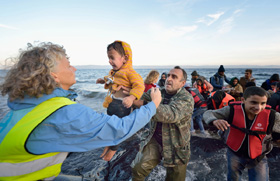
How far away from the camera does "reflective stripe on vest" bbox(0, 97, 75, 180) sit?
118 cm

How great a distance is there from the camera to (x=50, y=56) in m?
1.51

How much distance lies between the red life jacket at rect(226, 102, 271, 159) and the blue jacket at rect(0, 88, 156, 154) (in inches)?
92.8

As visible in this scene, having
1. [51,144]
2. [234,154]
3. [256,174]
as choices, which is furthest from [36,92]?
[256,174]

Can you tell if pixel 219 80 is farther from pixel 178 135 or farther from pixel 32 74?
pixel 32 74

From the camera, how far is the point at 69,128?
129 centimetres

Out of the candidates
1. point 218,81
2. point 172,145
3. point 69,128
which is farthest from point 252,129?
point 218,81

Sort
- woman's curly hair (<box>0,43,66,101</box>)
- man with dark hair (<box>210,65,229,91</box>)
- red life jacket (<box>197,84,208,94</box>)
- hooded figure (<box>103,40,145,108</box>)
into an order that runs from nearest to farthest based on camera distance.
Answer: woman's curly hair (<box>0,43,66,101</box>), hooded figure (<box>103,40,145,108</box>), red life jacket (<box>197,84,208,94</box>), man with dark hair (<box>210,65,229,91</box>)

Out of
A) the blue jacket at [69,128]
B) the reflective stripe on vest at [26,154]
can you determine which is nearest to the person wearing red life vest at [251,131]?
the blue jacket at [69,128]

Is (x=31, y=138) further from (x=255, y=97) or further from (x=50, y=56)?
(x=255, y=97)

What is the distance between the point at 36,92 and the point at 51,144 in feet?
1.65

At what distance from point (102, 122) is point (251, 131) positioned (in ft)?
9.18

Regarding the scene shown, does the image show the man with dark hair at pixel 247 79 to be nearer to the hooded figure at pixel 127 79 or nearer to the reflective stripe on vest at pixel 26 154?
the hooded figure at pixel 127 79

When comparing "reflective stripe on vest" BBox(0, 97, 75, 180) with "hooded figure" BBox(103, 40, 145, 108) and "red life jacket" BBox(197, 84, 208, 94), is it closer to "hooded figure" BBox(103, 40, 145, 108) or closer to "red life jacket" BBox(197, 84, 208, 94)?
"hooded figure" BBox(103, 40, 145, 108)

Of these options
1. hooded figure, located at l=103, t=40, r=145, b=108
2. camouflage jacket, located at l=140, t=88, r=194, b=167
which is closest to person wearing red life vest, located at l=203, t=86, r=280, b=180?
camouflage jacket, located at l=140, t=88, r=194, b=167
